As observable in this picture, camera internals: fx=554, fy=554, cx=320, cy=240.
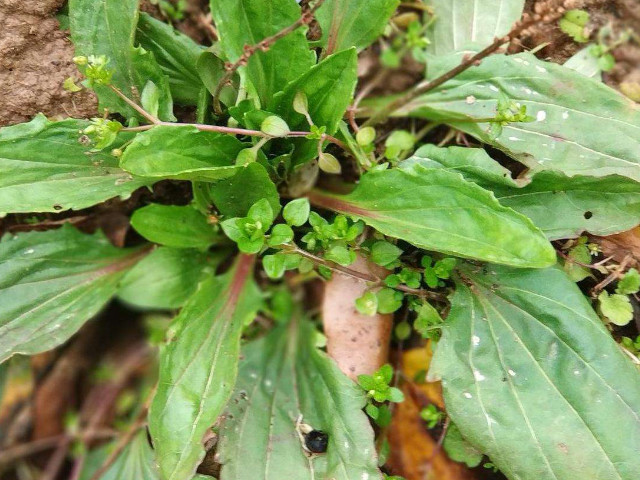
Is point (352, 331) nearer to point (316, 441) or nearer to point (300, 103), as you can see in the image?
point (316, 441)

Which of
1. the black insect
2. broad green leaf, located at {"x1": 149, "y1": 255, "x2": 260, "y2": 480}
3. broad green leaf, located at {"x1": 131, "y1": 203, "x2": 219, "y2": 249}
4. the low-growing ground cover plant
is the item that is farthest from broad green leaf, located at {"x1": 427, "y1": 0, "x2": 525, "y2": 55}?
the black insect

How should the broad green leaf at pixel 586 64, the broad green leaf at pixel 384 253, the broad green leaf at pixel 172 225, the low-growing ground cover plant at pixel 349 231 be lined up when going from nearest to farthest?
the low-growing ground cover plant at pixel 349 231 < the broad green leaf at pixel 384 253 < the broad green leaf at pixel 172 225 < the broad green leaf at pixel 586 64

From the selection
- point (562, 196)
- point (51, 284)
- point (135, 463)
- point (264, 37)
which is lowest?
point (135, 463)

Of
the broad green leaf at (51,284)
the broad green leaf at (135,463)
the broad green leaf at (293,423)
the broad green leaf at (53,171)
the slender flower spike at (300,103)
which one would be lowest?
the broad green leaf at (135,463)

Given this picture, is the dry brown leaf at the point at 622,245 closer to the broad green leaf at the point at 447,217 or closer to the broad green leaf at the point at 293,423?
the broad green leaf at the point at 447,217

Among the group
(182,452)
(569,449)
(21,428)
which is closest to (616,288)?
(569,449)

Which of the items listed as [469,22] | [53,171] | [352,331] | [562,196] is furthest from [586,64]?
[53,171]

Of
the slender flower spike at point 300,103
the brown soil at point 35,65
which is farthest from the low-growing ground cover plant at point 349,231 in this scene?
the brown soil at point 35,65
